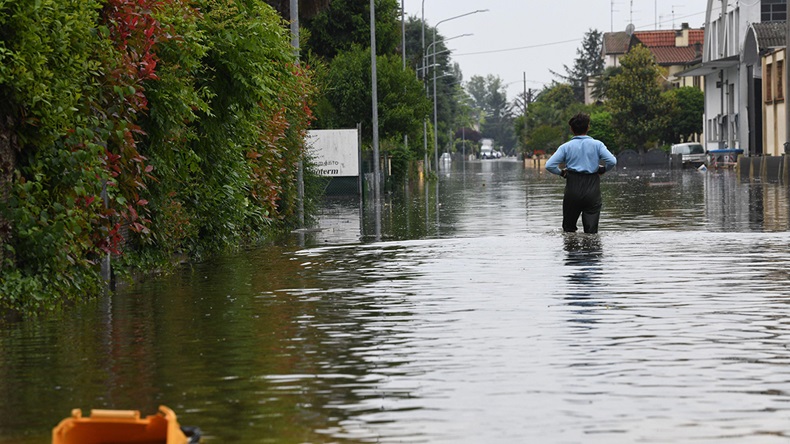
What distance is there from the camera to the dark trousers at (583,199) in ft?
62.0

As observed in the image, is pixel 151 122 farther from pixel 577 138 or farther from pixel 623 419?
pixel 623 419

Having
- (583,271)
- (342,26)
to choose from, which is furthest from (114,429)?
(342,26)

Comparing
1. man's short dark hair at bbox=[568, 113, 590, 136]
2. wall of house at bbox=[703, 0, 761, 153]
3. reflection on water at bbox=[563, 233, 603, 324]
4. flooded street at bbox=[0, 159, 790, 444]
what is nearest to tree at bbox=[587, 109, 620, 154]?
wall of house at bbox=[703, 0, 761, 153]

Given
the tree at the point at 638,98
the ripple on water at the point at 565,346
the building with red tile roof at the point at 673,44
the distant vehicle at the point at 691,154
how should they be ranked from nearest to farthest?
the ripple on water at the point at 565,346 → the distant vehicle at the point at 691,154 → the tree at the point at 638,98 → the building with red tile roof at the point at 673,44

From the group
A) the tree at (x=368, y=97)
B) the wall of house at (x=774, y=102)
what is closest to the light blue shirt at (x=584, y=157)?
the tree at (x=368, y=97)

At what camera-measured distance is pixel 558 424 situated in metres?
7.14

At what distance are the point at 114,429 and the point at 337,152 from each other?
3447cm

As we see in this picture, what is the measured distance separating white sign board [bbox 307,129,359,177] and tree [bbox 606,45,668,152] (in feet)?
228

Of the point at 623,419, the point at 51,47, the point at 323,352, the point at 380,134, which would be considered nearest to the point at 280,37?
the point at 51,47

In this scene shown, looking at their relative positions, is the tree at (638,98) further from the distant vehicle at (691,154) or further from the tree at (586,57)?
the tree at (586,57)

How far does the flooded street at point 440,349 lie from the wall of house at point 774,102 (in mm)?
59946

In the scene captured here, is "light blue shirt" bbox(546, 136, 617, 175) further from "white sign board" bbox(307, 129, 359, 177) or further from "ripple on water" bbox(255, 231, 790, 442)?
"white sign board" bbox(307, 129, 359, 177)

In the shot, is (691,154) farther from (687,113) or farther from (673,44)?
(673,44)

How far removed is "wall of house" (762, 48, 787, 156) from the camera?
76.2 meters
